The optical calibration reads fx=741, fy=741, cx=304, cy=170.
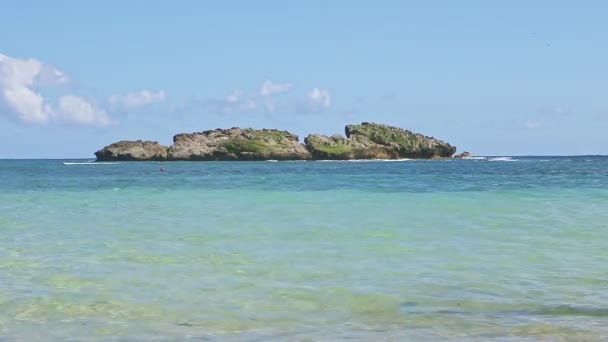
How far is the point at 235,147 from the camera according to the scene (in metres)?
155

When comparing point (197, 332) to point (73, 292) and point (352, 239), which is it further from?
point (352, 239)

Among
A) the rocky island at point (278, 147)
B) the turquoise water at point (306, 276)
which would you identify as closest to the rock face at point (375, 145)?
the rocky island at point (278, 147)

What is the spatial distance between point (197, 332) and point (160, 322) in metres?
0.73

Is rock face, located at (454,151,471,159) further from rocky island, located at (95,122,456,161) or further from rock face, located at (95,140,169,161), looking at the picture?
rock face, located at (95,140,169,161)

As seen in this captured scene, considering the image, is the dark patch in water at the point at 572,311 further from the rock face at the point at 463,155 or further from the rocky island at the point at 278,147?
the rock face at the point at 463,155

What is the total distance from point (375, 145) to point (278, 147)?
67.8ft

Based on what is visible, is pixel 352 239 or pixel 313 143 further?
pixel 313 143

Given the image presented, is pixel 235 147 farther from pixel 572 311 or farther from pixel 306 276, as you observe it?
pixel 572 311

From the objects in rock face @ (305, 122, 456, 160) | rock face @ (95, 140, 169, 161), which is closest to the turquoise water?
rock face @ (305, 122, 456, 160)

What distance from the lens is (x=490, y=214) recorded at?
23.4m

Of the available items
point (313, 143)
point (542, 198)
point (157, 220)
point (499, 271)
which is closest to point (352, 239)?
point (499, 271)

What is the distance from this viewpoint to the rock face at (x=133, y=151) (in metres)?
154

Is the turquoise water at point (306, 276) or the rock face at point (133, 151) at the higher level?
the rock face at point (133, 151)

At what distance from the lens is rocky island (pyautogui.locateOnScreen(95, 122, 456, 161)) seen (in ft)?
500
